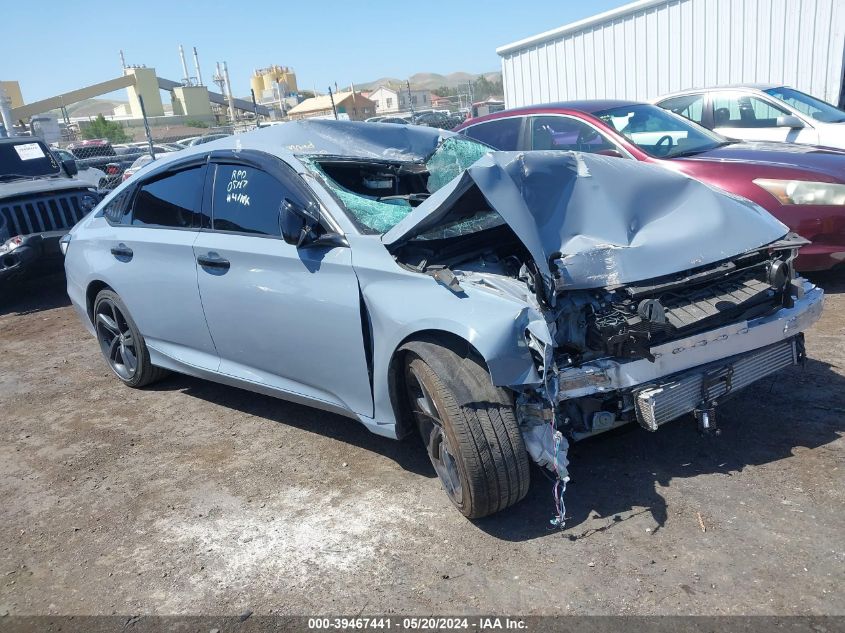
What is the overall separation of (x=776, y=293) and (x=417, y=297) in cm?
172

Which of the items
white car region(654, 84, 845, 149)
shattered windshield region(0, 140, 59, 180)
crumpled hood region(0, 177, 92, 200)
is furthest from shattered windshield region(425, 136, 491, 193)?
shattered windshield region(0, 140, 59, 180)

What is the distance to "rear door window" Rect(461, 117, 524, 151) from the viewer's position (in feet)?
23.5

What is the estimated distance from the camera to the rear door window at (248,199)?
3.87 meters

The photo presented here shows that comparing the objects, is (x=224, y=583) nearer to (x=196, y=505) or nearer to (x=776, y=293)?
(x=196, y=505)

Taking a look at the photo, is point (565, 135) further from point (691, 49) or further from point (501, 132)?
point (691, 49)

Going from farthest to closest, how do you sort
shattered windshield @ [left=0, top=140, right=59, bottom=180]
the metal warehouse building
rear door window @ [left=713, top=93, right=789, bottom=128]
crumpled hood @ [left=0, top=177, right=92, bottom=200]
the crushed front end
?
the metal warehouse building → shattered windshield @ [left=0, top=140, right=59, bottom=180] → rear door window @ [left=713, top=93, right=789, bottom=128] → crumpled hood @ [left=0, top=177, right=92, bottom=200] → the crushed front end

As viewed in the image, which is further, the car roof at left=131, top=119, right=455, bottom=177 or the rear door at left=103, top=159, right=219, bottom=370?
the rear door at left=103, top=159, right=219, bottom=370

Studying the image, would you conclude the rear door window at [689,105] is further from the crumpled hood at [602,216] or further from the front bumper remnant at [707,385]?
the front bumper remnant at [707,385]

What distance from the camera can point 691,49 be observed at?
1278 centimetres

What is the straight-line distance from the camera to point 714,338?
315 cm

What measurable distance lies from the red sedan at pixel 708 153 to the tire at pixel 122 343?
4.06m

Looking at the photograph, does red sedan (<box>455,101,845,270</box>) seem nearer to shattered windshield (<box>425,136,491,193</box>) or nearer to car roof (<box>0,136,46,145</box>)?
shattered windshield (<box>425,136,491,193</box>)

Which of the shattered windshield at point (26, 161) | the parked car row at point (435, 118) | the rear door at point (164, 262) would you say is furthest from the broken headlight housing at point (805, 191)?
the parked car row at point (435, 118)

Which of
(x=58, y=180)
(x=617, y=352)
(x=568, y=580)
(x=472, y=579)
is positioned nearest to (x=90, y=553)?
(x=472, y=579)
